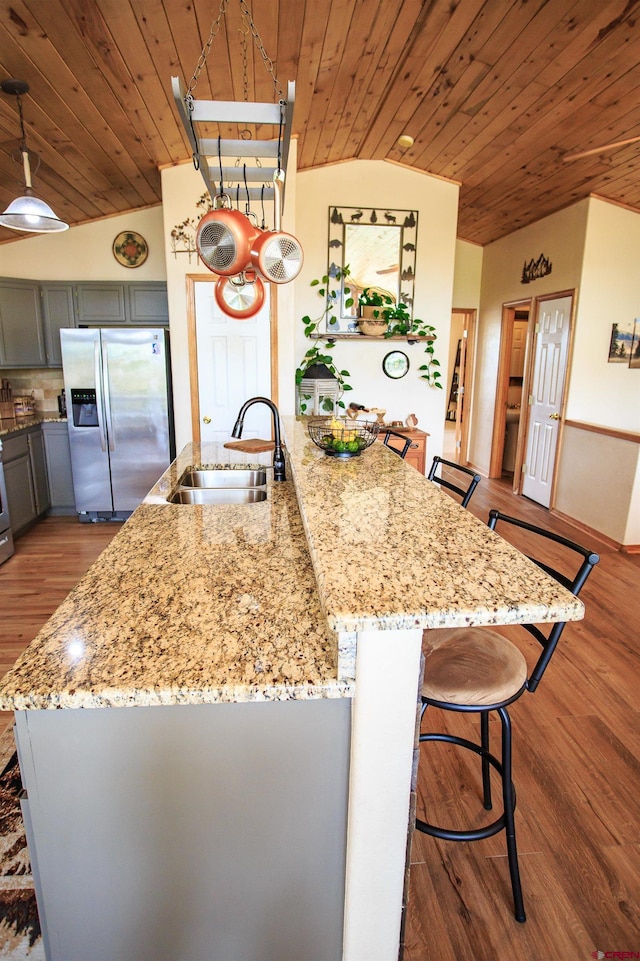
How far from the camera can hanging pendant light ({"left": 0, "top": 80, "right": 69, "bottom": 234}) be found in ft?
8.53

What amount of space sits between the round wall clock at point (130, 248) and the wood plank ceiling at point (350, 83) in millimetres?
426

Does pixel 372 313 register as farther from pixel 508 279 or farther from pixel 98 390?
pixel 98 390

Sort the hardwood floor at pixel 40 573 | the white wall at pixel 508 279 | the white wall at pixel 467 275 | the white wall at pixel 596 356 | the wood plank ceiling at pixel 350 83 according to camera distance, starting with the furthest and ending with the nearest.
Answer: the white wall at pixel 467 275 < the white wall at pixel 508 279 < the white wall at pixel 596 356 < the hardwood floor at pixel 40 573 < the wood plank ceiling at pixel 350 83

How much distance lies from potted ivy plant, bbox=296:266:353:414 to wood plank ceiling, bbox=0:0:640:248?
110 centimetres

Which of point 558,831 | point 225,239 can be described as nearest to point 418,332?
point 225,239

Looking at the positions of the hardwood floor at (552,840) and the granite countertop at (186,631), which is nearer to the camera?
the granite countertop at (186,631)

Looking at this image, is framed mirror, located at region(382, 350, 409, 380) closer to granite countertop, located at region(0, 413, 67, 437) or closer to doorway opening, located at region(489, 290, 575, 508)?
doorway opening, located at region(489, 290, 575, 508)

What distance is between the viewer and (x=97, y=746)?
0.98m

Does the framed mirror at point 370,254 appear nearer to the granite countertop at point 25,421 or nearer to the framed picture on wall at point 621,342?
the framed picture on wall at point 621,342

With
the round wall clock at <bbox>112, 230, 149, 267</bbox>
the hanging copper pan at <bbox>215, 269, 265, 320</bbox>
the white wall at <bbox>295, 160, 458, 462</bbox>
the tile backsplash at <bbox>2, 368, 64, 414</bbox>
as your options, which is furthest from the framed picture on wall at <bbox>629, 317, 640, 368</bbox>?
the tile backsplash at <bbox>2, 368, 64, 414</bbox>

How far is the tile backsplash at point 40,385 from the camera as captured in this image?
17.0ft

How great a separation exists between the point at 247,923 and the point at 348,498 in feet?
3.36

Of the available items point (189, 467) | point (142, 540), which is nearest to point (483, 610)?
point (142, 540)

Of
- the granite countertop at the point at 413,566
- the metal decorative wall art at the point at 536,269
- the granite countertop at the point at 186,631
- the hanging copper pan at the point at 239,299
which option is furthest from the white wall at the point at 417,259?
the granite countertop at the point at 186,631
